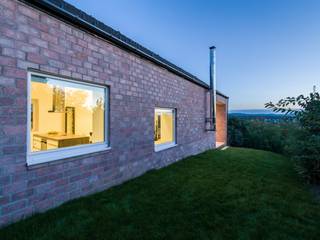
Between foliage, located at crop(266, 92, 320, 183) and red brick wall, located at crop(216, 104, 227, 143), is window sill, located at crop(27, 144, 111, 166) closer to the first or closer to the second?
foliage, located at crop(266, 92, 320, 183)

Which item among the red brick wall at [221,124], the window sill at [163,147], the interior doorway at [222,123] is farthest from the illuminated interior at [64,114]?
the red brick wall at [221,124]

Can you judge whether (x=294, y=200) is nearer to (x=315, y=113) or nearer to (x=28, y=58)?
(x=315, y=113)

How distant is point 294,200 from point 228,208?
1458 millimetres

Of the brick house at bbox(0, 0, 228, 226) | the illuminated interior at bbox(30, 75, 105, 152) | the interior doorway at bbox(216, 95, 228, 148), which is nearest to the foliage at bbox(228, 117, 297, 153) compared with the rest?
the interior doorway at bbox(216, 95, 228, 148)

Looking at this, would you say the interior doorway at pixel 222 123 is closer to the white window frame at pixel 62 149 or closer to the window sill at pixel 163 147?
the window sill at pixel 163 147

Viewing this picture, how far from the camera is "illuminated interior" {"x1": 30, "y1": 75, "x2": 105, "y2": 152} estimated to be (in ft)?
9.82

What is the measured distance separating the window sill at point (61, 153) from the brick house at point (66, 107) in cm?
1

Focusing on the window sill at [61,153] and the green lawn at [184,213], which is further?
the window sill at [61,153]

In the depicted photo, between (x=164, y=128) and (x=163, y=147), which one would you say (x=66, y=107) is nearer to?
(x=163, y=147)

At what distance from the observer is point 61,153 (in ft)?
10.6

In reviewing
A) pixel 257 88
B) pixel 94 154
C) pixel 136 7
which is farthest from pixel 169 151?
pixel 257 88

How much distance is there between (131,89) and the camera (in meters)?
4.82

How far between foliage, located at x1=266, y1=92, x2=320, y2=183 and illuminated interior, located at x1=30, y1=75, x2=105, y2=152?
4470 mm

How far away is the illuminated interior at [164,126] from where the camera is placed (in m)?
6.13
